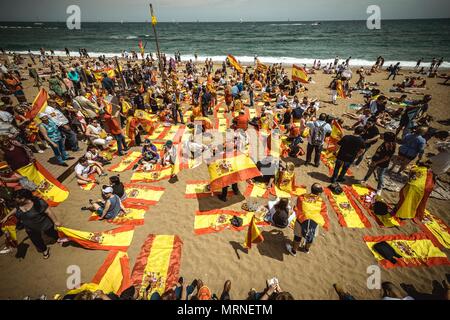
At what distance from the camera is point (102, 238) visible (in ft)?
19.1

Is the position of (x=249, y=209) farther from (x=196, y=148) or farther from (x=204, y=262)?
(x=196, y=148)

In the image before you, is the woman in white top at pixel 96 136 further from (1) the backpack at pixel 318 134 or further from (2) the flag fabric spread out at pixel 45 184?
(1) the backpack at pixel 318 134

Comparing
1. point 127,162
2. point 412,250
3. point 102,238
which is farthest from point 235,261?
point 127,162

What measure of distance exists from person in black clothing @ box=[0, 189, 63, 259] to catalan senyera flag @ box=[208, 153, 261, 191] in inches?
172

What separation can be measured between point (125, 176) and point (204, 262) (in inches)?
208

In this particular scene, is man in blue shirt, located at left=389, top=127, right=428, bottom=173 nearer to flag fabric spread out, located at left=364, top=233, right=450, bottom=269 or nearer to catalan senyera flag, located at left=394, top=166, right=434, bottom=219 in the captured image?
catalan senyera flag, located at left=394, top=166, right=434, bottom=219

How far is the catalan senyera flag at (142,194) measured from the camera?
735cm

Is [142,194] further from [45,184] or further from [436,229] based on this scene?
[436,229]

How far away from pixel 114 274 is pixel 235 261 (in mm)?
3027

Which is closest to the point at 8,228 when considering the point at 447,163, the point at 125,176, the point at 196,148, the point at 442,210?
the point at 125,176

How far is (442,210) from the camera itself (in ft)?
23.1

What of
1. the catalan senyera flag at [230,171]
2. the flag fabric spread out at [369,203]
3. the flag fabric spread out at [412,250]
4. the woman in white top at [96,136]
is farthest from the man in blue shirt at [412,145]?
the woman in white top at [96,136]

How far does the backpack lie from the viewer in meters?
8.25
